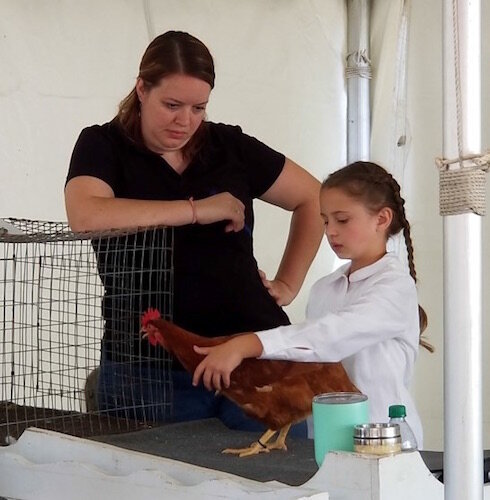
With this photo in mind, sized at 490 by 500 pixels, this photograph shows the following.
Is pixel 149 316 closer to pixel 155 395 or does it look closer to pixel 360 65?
pixel 155 395

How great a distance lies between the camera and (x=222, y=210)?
4.98 ft

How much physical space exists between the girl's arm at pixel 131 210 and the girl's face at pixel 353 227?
0.52 feet

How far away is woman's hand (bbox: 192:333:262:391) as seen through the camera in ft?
4.10

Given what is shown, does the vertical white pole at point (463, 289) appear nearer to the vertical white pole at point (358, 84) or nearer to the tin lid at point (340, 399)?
the tin lid at point (340, 399)

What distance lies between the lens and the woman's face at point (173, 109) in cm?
156

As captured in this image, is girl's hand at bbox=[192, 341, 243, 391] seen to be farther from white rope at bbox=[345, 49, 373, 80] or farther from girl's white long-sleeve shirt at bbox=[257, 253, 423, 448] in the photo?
white rope at bbox=[345, 49, 373, 80]

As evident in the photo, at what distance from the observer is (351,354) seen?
131 cm

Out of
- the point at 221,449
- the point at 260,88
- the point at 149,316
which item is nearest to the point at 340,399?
the point at 221,449

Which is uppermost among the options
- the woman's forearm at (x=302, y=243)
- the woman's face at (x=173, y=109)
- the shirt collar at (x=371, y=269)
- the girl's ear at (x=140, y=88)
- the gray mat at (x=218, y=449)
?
the girl's ear at (x=140, y=88)

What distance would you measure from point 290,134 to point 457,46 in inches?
75.9

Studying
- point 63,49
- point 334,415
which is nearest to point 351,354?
point 334,415

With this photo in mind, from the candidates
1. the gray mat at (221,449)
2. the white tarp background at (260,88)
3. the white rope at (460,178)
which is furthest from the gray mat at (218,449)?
the white tarp background at (260,88)

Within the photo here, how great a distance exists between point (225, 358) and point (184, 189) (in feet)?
1.36

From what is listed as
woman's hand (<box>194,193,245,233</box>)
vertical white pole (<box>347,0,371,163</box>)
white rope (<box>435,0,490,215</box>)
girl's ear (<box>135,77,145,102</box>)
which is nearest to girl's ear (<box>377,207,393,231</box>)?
woman's hand (<box>194,193,245,233</box>)
